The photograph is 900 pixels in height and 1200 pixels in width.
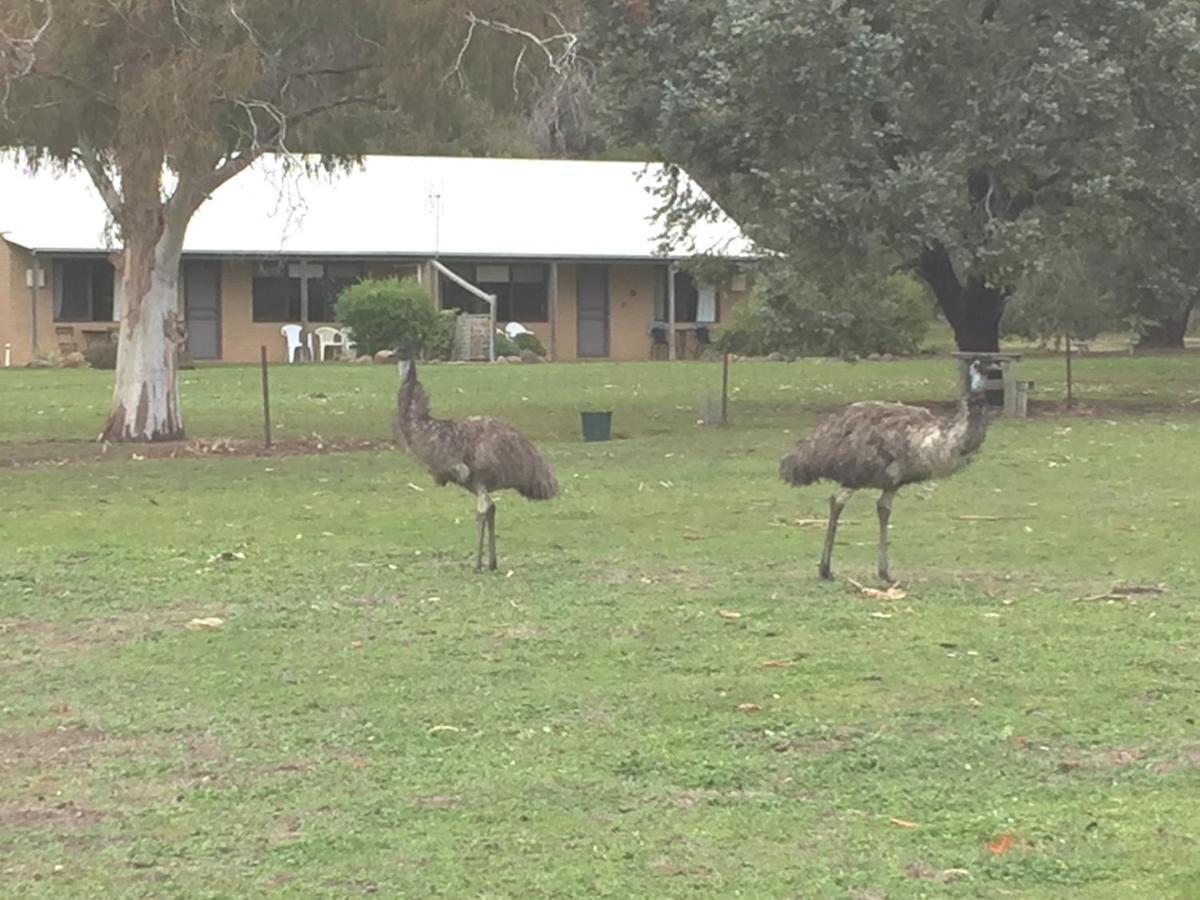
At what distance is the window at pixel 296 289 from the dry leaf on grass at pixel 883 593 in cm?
3277

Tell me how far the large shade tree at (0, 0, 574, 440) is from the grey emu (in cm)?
960

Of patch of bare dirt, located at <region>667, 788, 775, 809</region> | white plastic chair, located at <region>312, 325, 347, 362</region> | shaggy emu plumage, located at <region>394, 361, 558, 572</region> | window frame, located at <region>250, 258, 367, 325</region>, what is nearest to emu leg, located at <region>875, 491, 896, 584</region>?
shaggy emu plumage, located at <region>394, 361, 558, 572</region>

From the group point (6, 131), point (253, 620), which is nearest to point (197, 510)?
point (253, 620)

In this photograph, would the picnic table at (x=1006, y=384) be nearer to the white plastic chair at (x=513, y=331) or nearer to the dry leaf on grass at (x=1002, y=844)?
the white plastic chair at (x=513, y=331)

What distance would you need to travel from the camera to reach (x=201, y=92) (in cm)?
1873

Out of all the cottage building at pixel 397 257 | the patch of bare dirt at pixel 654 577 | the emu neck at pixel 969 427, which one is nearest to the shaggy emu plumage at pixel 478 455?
the patch of bare dirt at pixel 654 577

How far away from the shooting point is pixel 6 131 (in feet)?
68.3

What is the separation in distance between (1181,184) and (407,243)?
73.2 feet

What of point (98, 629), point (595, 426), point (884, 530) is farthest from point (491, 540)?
point (595, 426)

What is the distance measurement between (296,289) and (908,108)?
2332 centimetres

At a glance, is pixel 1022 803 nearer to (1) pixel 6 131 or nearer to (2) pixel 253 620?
(2) pixel 253 620

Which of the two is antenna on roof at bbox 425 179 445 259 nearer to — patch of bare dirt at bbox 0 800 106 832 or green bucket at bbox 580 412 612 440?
green bucket at bbox 580 412 612 440

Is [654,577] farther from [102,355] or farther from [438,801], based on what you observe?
[102,355]

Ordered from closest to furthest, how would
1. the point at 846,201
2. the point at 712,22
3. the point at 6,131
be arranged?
the point at 6,131 < the point at 846,201 < the point at 712,22
